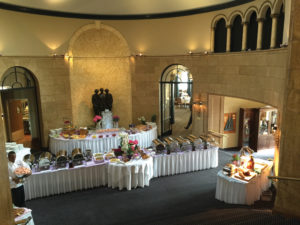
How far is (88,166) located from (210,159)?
5.06 metres

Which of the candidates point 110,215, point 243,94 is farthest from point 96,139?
point 243,94

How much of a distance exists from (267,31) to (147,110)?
25.4 feet

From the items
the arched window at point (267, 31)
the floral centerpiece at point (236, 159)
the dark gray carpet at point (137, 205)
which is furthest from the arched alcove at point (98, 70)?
the floral centerpiece at point (236, 159)

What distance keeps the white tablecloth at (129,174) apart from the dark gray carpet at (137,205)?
23 cm

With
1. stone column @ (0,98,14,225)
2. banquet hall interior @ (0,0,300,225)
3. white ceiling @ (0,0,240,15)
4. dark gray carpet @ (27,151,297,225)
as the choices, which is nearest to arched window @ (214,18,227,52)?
banquet hall interior @ (0,0,300,225)

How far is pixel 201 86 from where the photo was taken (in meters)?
13.7

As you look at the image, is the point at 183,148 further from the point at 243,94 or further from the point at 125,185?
the point at 243,94

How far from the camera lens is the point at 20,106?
13.3m

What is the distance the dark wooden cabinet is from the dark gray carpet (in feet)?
15.1

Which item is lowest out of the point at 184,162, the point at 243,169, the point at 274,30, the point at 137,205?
the point at 137,205

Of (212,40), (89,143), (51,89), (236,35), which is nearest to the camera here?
(89,143)

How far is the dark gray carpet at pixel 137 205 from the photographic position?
7363mm

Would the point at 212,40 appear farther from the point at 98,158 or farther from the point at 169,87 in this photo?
the point at 98,158

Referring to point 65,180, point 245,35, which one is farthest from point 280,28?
point 65,180
